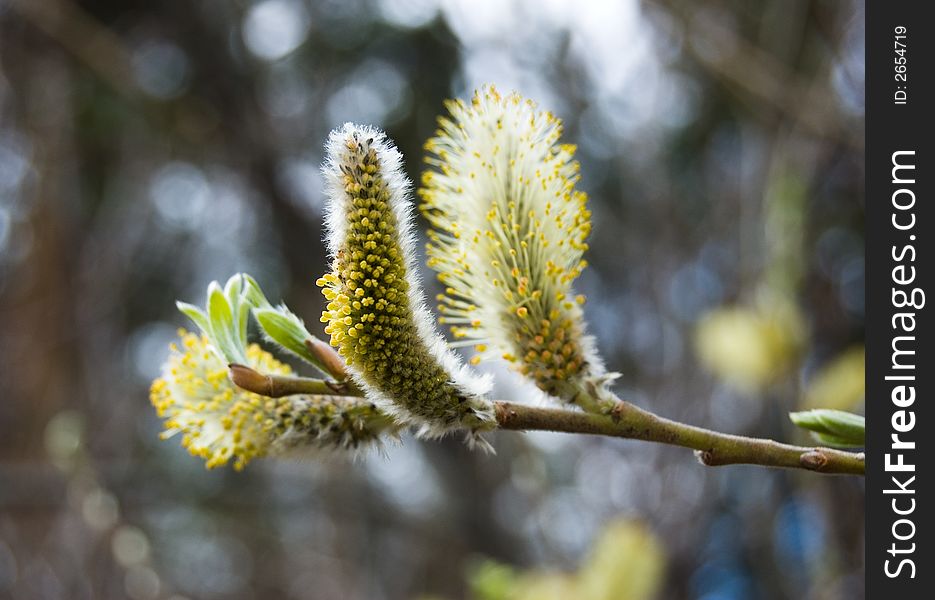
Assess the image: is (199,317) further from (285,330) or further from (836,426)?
(836,426)

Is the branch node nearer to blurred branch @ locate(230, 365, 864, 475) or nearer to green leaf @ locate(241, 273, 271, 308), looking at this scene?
blurred branch @ locate(230, 365, 864, 475)

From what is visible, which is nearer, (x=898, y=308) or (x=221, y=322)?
(x=221, y=322)

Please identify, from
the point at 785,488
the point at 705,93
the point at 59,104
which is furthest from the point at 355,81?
the point at 785,488

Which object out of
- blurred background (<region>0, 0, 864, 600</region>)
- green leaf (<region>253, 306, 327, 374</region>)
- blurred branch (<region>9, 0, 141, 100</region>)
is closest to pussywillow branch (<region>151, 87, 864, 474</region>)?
green leaf (<region>253, 306, 327, 374</region>)

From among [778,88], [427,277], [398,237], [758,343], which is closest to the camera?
[398,237]

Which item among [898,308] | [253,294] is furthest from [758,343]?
[253,294]

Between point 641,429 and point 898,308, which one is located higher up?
point 898,308

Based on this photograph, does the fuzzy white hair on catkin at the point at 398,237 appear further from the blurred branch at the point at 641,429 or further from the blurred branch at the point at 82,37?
the blurred branch at the point at 82,37

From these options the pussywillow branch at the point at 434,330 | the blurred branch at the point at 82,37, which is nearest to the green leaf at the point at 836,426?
the pussywillow branch at the point at 434,330
